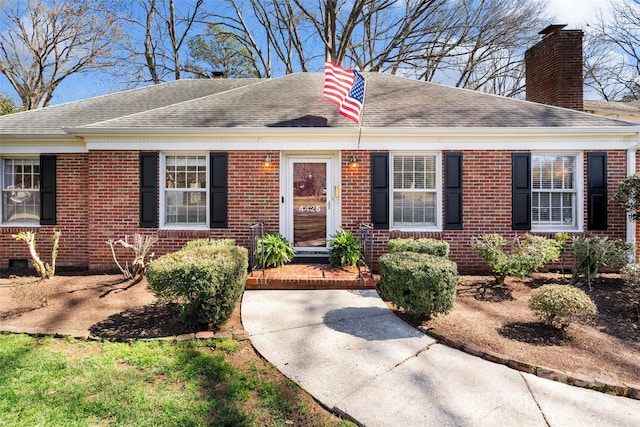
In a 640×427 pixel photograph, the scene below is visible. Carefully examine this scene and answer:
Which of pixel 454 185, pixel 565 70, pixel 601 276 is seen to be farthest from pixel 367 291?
pixel 565 70

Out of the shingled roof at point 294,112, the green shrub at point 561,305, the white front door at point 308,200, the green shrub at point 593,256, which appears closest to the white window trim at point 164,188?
the shingled roof at point 294,112

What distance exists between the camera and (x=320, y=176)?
7.38m

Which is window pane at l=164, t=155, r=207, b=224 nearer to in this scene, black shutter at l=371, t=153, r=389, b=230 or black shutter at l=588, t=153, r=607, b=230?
black shutter at l=371, t=153, r=389, b=230

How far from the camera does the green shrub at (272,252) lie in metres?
6.24

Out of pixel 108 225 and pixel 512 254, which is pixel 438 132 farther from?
pixel 108 225

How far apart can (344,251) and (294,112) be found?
344 centimetres

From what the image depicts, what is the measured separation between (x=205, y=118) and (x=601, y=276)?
8.72 metres

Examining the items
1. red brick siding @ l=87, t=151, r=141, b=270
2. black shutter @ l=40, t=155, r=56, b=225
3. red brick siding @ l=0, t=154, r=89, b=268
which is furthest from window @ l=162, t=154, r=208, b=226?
black shutter @ l=40, t=155, r=56, b=225

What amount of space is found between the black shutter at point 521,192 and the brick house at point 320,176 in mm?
24

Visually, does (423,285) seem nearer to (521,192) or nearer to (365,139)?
(365,139)

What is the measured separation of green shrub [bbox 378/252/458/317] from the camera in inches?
158

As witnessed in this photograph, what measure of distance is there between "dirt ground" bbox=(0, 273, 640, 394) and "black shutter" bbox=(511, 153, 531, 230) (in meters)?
1.39

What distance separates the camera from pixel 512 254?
575cm

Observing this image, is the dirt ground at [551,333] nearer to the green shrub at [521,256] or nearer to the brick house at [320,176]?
the green shrub at [521,256]
